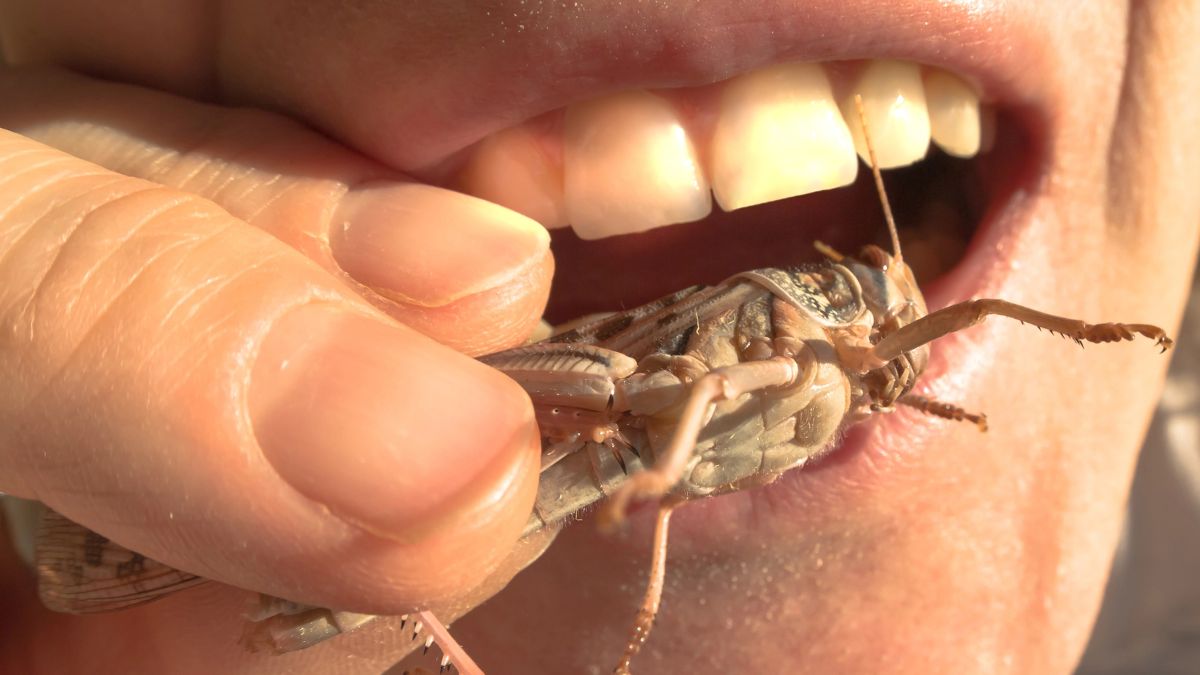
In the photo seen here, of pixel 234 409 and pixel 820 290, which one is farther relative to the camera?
pixel 820 290

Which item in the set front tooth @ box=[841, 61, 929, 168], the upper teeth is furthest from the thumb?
front tooth @ box=[841, 61, 929, 168]

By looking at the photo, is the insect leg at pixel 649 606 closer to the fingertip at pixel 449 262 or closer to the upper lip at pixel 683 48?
the fingertip at pixel 449 262

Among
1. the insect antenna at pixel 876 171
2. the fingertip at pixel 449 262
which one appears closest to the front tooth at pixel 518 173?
the fingertip at pixel 449 262

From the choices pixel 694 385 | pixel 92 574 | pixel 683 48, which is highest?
pixel 683 48

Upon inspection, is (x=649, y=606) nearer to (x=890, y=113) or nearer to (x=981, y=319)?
(x=981, y=319)

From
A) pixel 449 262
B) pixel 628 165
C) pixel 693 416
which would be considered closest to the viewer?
pixel 693 416

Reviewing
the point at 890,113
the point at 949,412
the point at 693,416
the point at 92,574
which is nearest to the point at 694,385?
the point at 693,416

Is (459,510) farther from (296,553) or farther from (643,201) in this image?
(643,201)
